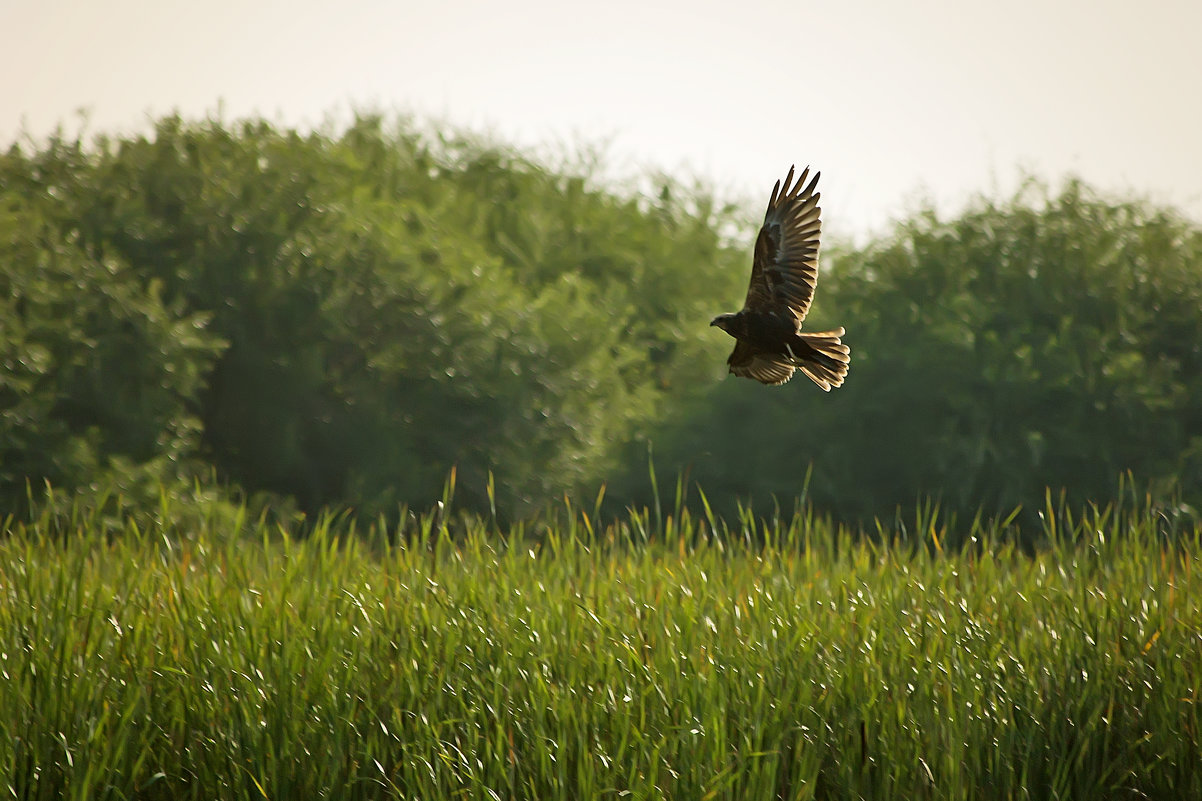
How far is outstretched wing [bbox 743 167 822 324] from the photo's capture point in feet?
10.5

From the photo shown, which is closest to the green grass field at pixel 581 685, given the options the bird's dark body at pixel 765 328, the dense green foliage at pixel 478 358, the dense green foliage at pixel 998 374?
the bird's dark body at pixel 765 328

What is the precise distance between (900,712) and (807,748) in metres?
0.41

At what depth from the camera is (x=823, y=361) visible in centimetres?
312

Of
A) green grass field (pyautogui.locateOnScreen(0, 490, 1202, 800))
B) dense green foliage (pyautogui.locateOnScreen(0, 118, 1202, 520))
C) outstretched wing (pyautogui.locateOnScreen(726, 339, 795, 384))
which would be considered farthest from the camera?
dense green foliage (pyautogui.locateOnScreen(0, 118, 1202, 520))

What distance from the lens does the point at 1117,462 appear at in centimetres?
1403

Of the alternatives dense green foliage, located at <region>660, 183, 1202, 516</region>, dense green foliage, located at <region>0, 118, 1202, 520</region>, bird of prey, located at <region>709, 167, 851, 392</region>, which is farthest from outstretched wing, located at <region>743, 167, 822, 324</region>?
dense green foliage, located at <region>660, 183, 1202, 516</region>

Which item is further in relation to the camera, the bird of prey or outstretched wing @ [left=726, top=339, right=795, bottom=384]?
outstretched wing @ [left=726, top=339, right=795, bottom=384]

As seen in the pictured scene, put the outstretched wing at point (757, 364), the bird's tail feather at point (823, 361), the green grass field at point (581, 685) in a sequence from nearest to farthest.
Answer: the bird's tail feather at point (823, 361) → the outstretched wing at point (757, 364) → the green grass field at point (581, 685)

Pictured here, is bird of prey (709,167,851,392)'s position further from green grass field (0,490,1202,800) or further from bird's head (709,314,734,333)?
green grass field (0,490,1202,800)

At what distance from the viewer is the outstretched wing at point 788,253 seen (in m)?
3.19

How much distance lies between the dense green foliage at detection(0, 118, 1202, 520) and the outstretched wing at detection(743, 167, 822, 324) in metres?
10.3

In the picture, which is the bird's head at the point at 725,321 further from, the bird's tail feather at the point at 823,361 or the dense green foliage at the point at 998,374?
the dense green foliage at the point at 998,374

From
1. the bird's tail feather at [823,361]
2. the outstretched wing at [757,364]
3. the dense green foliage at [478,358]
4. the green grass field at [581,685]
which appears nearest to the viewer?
the bird's tail feather at [823,361]

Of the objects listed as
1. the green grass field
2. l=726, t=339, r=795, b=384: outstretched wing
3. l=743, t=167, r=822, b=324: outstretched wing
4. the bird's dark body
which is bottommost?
the green grass field
